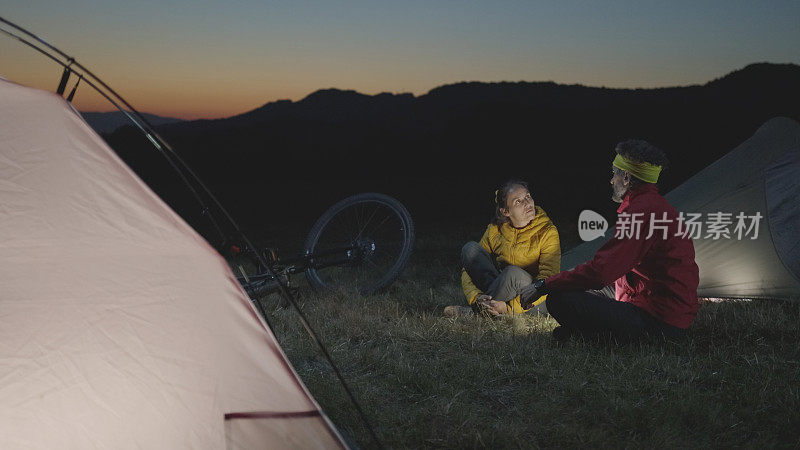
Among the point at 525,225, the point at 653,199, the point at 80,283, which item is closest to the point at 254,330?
the point at 80,283

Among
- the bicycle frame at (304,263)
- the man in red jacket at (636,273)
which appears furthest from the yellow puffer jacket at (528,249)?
the bicycle frame at (304,263)

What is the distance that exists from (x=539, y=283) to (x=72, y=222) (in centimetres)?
245

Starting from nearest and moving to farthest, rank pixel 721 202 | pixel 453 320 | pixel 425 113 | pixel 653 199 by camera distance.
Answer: pixel 653 199
pixel 453 320
pixel 721 202
pixel 425 113

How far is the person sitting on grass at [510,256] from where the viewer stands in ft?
14.3

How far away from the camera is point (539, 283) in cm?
362

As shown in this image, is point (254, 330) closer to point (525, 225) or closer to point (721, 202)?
point (525, 225)

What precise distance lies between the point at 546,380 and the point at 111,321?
220 cm

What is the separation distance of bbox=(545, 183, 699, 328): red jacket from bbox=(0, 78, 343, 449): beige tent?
1.86 m

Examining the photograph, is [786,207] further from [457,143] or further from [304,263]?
[457,143]

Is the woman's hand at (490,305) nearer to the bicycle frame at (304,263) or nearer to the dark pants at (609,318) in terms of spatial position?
the dark pants at (609,318)

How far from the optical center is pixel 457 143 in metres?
40.1

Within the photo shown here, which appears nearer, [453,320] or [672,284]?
[672,284]

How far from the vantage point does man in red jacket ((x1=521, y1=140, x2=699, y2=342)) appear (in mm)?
3379

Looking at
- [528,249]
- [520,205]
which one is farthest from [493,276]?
[520,205]
